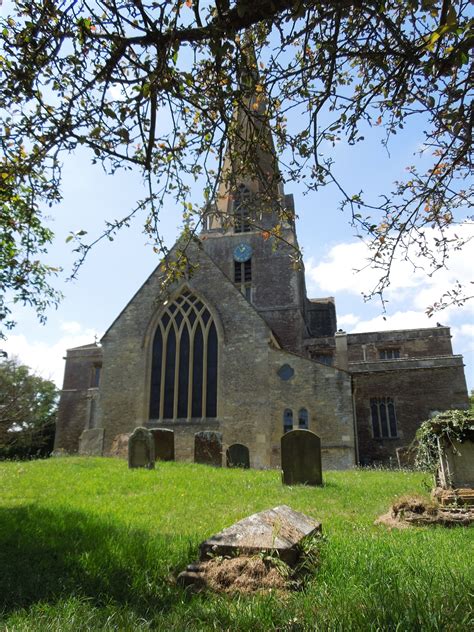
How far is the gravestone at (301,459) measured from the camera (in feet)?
33.8

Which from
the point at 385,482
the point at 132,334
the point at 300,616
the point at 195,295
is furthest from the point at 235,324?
the point at 300,616

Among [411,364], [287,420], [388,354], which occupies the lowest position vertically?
[287,420]

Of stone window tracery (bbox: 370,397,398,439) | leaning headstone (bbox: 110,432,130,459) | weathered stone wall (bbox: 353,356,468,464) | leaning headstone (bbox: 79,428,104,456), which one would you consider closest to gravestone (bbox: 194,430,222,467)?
leaning headstone (bbox: 110,432,130,459)

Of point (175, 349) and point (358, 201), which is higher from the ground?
point (175, 349)

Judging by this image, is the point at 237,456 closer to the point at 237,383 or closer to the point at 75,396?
the point at 237,383

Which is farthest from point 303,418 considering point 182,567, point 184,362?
point 182,567

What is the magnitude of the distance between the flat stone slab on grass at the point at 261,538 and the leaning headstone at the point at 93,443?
51.7 ft

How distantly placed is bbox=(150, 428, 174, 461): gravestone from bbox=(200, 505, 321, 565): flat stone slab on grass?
10.6 meters

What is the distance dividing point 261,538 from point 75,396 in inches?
1070

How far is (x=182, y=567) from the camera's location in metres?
4.25

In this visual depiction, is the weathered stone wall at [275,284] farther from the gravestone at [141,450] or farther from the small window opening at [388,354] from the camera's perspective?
the gravestone at [141,450]

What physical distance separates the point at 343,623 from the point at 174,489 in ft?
21.7

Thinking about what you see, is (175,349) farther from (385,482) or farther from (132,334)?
(385,482)

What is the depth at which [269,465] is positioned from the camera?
1778 cm
